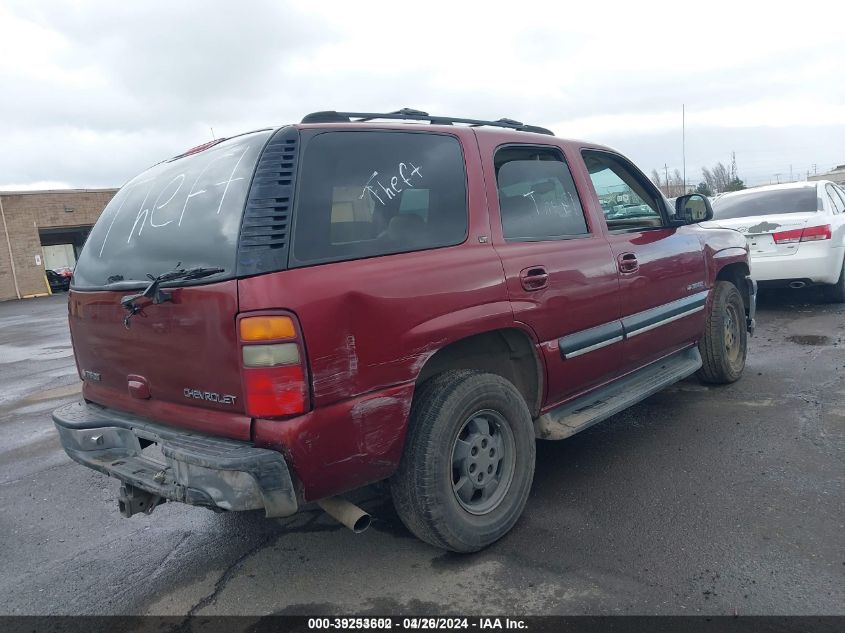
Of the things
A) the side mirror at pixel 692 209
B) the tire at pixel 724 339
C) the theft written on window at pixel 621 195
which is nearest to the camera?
the theft written on window at pixel 621 195

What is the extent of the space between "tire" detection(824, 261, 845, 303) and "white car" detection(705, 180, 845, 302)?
3 centimetres

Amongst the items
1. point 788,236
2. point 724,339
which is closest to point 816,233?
point 788,236

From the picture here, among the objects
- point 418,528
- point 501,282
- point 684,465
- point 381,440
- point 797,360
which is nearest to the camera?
point 381,440

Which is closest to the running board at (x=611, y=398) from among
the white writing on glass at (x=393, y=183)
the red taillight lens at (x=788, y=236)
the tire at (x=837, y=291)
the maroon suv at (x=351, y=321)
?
the maroon suv at (x=351, y=321)

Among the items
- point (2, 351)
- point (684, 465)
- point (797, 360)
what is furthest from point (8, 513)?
point (2, 351)

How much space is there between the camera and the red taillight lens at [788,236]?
7.69 metres

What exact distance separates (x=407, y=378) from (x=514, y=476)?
89cm

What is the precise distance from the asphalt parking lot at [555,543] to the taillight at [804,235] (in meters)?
Result: 3.55

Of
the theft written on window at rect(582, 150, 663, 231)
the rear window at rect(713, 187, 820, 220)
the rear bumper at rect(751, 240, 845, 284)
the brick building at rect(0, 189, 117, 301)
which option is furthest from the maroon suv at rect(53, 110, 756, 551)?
Answer: the brick building at rect(0, 189, 117, 301)

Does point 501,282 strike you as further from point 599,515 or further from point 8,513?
point 8,513

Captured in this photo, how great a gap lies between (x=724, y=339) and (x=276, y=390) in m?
4.11

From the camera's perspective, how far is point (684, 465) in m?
3.84

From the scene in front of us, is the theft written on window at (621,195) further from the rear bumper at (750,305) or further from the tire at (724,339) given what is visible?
the rear bumper at (750,305)

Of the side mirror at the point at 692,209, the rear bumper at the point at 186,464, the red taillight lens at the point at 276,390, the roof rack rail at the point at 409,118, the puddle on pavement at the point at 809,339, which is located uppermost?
the roof rack rail at the point at 409,118
